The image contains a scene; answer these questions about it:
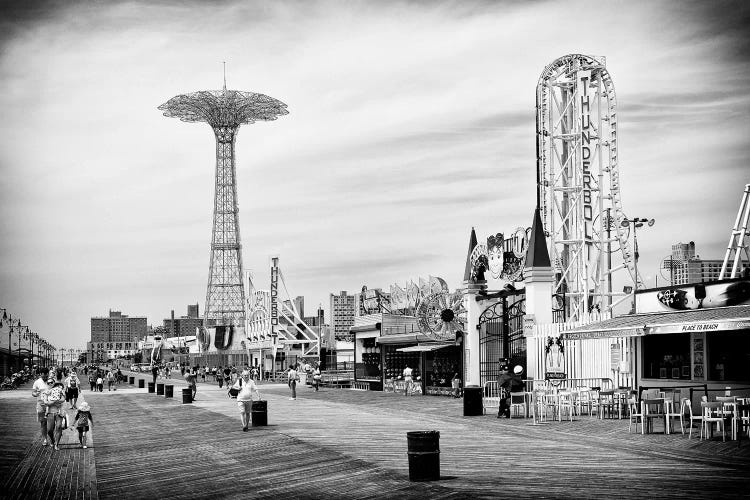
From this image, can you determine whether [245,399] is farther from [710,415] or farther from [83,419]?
[710,415]

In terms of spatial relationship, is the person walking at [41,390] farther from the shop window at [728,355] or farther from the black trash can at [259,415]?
the shop window at [728,355]

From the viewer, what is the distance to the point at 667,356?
27.7 m

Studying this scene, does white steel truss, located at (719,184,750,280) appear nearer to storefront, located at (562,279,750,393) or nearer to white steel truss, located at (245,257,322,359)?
storefront, located at (562,279,750,393)

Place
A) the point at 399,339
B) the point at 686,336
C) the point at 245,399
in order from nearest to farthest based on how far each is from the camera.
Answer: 1. the point at 245,399
2. the point at 686,336
3. the point at 399,339

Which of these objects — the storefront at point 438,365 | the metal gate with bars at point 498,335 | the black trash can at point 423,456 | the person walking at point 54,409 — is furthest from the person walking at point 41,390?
the storefront at point 438,365

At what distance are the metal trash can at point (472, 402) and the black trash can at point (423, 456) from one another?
585 inches

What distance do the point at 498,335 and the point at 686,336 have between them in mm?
13880

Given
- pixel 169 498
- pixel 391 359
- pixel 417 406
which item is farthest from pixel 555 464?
pixel 391 359

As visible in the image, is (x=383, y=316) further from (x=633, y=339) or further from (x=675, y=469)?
(x=675, y=469)

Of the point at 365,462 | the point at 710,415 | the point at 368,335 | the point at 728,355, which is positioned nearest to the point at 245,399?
the point at 365,462

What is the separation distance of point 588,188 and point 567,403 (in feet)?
76.5

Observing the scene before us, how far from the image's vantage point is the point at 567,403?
28.0 m

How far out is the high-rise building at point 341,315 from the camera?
10756 cm

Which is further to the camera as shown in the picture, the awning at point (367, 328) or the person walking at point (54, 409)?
the awning at point (367, 328)
